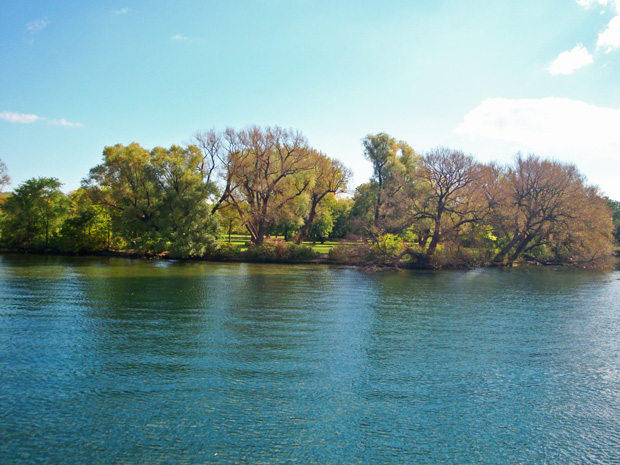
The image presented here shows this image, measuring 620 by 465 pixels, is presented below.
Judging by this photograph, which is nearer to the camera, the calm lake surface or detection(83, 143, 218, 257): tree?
the calm lake surface

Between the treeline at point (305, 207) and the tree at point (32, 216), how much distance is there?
0.44 feet

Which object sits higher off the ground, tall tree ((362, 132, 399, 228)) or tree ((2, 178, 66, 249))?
A: tall tree ((362, 132, 399, 228))

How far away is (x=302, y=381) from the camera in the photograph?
12117 mm

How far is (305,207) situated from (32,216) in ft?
115

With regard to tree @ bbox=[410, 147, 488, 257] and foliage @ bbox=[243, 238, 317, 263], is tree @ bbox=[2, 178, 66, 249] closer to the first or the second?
foliage @ bbox=[243, 238, 317, 263]

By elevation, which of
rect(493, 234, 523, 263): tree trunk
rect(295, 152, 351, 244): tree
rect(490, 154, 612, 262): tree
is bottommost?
rect(493, 234, 523, 263): tree trunk

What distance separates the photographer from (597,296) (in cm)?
2844

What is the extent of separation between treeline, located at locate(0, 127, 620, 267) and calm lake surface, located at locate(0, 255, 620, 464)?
72.7 ft

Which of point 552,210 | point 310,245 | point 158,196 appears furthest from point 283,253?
point 552,210

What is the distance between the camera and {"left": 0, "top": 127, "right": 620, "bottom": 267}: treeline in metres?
45.7

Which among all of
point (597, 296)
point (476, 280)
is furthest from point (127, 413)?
point (476, 280)

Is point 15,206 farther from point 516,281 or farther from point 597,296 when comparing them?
point 597,296

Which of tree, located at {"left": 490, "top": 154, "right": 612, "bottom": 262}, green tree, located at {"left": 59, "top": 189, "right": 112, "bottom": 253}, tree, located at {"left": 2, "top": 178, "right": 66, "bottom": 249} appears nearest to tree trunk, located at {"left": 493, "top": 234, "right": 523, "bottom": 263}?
tree, located at {"left": 490, "top": 154, "right": 612, "bottom": 262}

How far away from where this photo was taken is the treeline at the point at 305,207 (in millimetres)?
45719
